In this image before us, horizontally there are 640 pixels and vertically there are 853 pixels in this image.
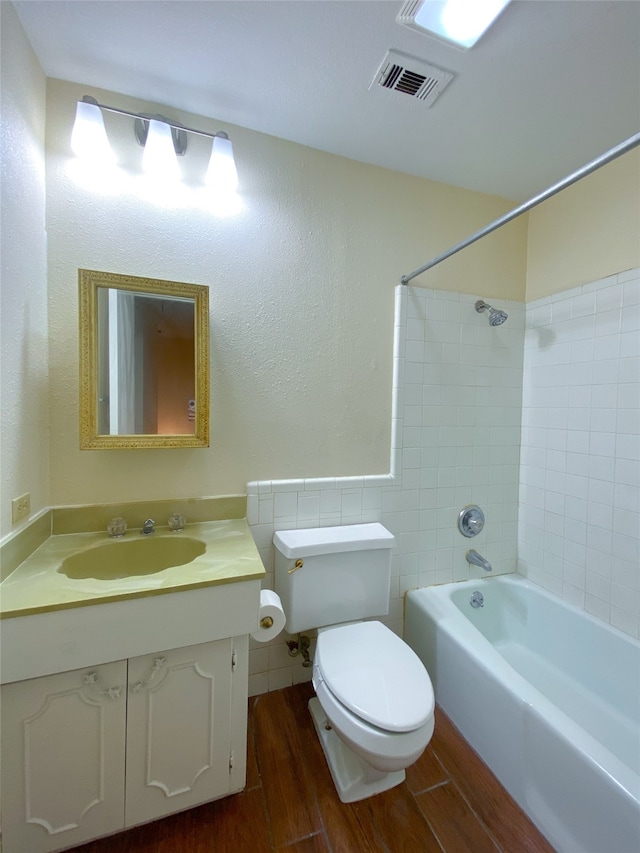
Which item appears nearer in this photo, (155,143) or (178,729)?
(178,729)

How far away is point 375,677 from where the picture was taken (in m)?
1.11

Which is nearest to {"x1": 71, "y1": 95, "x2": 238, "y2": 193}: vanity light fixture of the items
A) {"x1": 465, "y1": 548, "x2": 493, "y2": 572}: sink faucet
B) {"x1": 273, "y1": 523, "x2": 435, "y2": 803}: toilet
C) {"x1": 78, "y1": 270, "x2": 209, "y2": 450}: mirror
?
{"x1": 78, "y1": 270, "x2": 209, "y2": 450}: mirror

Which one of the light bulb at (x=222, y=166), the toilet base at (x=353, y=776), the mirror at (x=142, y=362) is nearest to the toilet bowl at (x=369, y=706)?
the toilet base at (x=353, y=776)

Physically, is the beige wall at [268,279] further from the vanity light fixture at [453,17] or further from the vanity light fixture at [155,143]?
the vanity light fixture at [453,17]

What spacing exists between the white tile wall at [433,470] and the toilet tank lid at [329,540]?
0.07m

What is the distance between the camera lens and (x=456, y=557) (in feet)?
5.93

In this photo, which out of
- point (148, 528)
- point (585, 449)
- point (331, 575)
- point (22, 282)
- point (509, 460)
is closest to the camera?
point (22, 282)

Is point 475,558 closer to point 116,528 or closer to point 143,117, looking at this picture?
point 116,528

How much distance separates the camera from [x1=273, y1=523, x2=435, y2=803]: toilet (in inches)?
38.5

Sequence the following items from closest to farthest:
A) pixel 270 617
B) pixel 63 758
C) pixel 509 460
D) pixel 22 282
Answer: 1. pixel 63 758
2. pixel 22 282
3. pixel 270 617
4. pixel 509 460

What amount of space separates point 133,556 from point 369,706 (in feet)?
3.06

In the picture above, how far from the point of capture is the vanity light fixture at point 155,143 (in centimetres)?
117

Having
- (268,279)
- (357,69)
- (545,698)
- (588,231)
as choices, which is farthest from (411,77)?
(545,698)

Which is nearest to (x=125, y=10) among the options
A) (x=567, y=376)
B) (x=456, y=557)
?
(x=567, y=376)
